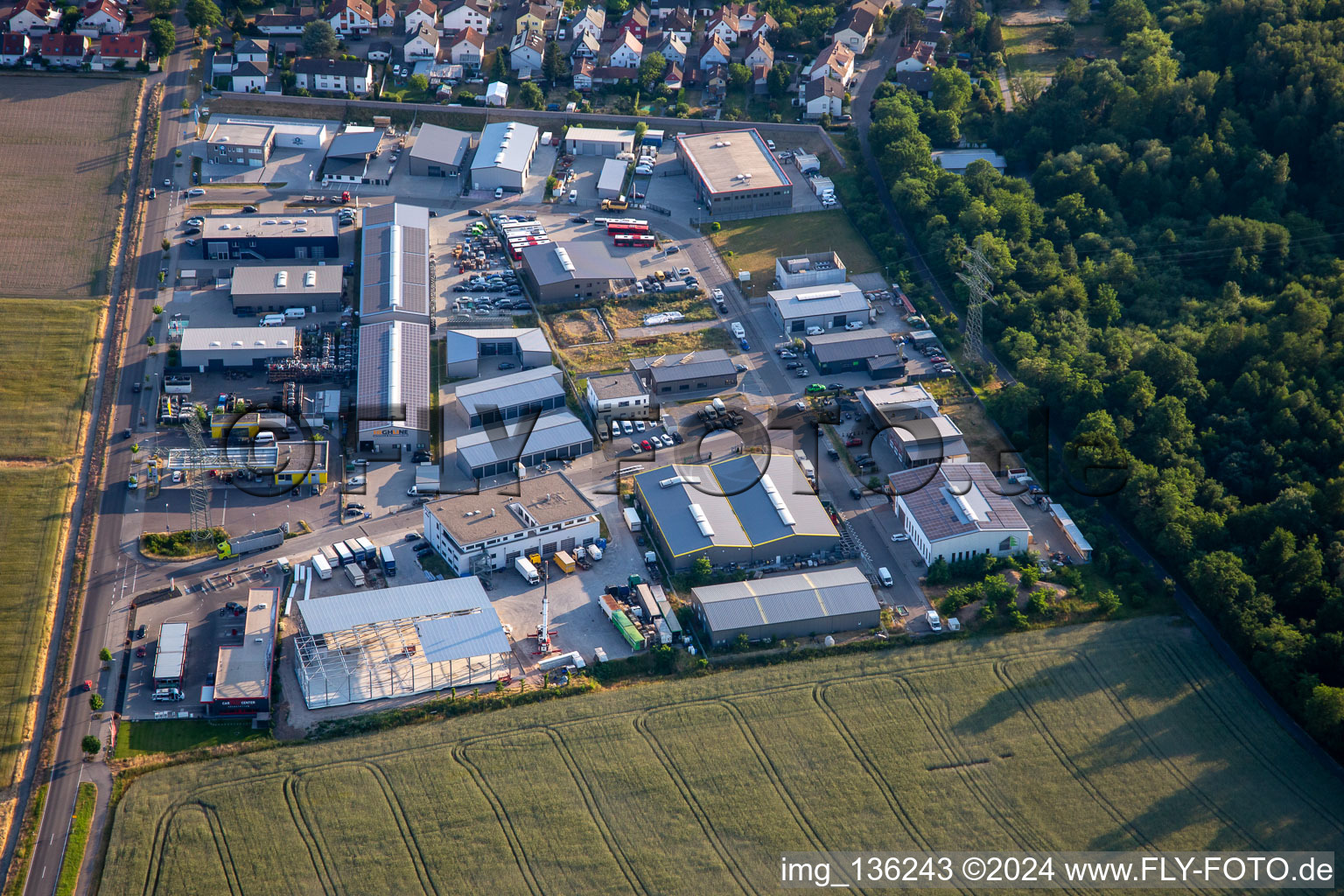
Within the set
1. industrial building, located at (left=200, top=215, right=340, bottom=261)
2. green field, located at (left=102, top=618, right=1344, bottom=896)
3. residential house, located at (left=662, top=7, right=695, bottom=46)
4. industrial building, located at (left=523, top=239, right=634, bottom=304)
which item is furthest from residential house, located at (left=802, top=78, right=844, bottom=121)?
green field, located at (left=102, top=618, right=1344, bottom=896)

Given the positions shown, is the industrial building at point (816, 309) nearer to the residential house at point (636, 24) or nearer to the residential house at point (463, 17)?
the residential house at point (636, 24)

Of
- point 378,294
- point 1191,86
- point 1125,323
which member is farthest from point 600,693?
point 1191,86

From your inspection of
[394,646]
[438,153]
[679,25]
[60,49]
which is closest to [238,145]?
[438,153]

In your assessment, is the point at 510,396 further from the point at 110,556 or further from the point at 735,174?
the point at 735,174

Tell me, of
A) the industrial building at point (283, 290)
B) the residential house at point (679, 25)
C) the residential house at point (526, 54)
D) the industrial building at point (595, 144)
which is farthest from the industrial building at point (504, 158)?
the residential house at point (679, 25)

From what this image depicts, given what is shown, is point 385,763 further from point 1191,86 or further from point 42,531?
point 1191,86

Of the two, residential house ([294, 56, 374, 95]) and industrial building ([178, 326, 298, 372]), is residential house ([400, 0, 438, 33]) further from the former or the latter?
industrial building ([178, 326, 298, 372])
